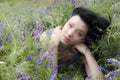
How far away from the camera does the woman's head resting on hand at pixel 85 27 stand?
227 cm

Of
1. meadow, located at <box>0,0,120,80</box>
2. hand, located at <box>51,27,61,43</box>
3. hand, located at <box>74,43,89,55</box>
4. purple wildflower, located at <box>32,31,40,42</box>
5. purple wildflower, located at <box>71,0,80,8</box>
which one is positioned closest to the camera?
meadow, located at <box>0,0,120,80</box>

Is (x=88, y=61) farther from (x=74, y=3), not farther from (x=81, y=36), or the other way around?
(x=74, y=3)

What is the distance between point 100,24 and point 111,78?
78 cm

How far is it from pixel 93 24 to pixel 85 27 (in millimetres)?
83

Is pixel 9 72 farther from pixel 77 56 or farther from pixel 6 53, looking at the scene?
pixel 77 56

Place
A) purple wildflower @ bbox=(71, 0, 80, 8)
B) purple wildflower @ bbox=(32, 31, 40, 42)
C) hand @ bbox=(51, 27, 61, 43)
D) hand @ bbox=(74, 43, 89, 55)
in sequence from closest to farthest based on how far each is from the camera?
purple wildflower @ bbox=(32, 31, 40, 42) → hand @ bbox=(51, 27, 61, 43) → hand @ bbox=(74, 43, 89, 55) → purple wildflower @ bbox=(71, 0, 80, 8)

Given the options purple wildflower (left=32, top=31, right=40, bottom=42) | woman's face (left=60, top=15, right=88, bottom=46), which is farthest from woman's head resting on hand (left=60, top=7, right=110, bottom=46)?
purple wildflower (left=32, top=31, right=40, bottom=42)

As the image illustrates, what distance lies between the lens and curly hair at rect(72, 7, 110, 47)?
236 centimetres

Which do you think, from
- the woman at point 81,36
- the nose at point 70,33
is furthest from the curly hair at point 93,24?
→ the nose at point 70,33

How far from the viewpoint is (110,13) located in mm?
2545

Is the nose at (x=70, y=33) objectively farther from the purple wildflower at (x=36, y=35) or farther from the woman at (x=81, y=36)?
the purple wildflower at (x=36, y=35)

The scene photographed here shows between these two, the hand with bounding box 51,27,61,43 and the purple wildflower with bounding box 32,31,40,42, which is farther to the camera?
the hand with bounding box 51,27,61,43

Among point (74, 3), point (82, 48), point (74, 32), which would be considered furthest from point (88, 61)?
point (74, 3)

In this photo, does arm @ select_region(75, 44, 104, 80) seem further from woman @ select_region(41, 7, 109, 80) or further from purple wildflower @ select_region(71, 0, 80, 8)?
purple wildflower @ select_region(71, 0, 80, 8)
